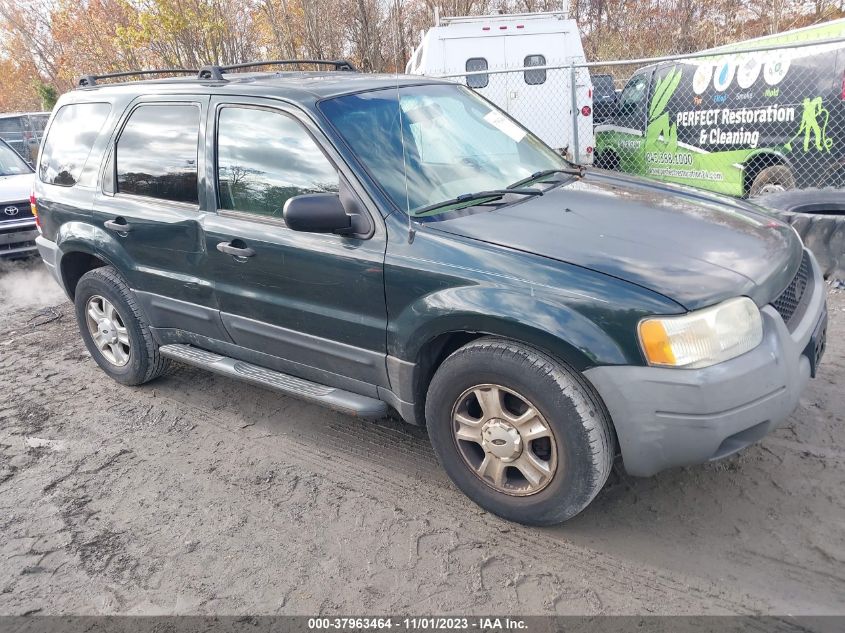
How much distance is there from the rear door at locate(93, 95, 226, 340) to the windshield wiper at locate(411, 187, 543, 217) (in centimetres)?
138

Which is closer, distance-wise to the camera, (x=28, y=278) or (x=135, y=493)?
(x=135, y=493)

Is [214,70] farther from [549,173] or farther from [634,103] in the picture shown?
[634,103]

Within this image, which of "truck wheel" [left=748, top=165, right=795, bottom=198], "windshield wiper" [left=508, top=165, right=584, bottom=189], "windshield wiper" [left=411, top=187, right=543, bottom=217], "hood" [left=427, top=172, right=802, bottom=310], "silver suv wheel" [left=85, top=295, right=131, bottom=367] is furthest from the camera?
"truck wheel" [left=748, top=165, right=795, bottom=198]

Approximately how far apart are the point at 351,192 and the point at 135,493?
6.28 ft

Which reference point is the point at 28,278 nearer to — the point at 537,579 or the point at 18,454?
the point at 18,454

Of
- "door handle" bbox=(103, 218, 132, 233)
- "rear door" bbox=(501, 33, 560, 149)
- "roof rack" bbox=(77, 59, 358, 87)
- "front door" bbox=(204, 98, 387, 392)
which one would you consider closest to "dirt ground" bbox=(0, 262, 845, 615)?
"front door" bbox=(204, 98, 387, 392)

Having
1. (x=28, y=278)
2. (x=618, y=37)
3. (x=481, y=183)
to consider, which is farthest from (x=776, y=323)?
(x=618, y=37)

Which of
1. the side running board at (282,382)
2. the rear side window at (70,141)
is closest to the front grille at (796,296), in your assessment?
the side running board at (282,382)

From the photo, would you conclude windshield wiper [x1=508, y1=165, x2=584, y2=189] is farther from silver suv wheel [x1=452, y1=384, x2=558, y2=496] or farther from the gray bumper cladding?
the gray bumper cladding

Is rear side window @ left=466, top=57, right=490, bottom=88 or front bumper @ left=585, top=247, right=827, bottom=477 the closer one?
front bumper @ left=585, top=247, right=827, bottom=477

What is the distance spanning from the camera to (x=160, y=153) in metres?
4.07

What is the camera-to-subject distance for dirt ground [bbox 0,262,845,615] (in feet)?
8.76

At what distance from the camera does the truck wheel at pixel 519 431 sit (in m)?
2.72

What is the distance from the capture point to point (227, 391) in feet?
Answer: 15.4
